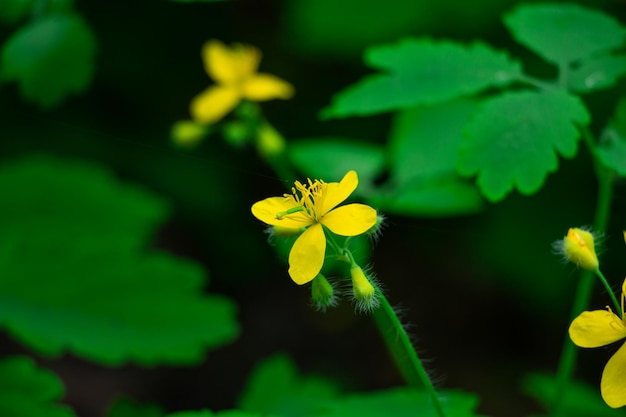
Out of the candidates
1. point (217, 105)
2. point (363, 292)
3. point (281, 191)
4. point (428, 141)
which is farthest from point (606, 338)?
point (281, 191)

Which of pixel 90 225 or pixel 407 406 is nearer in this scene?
pixel 407 406

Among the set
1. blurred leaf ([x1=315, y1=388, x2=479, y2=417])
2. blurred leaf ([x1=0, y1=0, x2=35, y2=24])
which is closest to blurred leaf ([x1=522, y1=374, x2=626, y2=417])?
blurred leaf ([x1=315, y1=388, x2=479, y2=417])

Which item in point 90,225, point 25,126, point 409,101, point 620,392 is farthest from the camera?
point 25,126

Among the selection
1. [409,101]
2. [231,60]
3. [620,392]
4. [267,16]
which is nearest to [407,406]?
[620,392]

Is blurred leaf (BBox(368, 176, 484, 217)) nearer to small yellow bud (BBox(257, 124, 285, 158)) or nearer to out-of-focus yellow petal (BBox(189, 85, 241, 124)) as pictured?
small yellow bud (BBox(257, 124, 285, 158))

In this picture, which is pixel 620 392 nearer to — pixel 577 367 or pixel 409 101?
pixel 409 101
